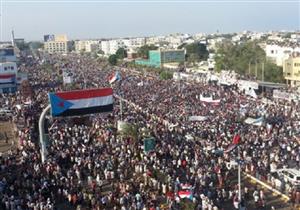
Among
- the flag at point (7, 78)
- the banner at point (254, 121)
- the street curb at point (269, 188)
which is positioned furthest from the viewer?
the flag at point (7, 78)

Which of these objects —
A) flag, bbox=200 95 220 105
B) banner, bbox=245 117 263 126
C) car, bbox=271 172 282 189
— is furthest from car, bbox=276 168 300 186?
flag, bbox=200 95 220 105

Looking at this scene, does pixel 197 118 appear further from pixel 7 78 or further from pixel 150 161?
pixel 7 78

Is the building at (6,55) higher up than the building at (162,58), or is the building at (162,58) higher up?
the building at (6,55)

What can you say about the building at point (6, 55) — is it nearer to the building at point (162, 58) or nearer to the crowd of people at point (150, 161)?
the building at point (162, 58)

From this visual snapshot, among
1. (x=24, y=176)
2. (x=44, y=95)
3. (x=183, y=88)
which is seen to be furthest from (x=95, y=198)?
(x=183, y=88)

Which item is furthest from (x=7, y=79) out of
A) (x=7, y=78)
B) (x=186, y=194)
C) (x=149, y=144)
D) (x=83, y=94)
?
(x=186, y=194)

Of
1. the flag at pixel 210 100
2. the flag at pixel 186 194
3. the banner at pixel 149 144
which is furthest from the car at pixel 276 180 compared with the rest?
the flag at pixel 210 100
